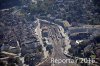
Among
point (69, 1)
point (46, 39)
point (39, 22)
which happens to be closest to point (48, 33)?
point (46, 39)

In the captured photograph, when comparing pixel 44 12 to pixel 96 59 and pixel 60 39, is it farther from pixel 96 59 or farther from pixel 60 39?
pixel 96 59

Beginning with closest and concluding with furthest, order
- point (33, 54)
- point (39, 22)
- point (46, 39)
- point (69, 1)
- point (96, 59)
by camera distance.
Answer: point (96, 59) → point (33, 54) → point (46, 39) → point (39, 22) → point (69, 1)

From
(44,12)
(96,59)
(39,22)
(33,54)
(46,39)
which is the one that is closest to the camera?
(96,59)

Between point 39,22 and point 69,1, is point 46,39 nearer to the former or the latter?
point 39,22

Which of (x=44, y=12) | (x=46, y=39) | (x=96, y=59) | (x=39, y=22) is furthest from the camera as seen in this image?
(x=44, y=12)

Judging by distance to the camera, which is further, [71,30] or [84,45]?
[71,30]

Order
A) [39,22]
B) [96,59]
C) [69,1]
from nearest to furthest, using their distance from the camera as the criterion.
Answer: [96,59], [39,22], [69,1]

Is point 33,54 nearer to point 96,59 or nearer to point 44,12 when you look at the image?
point 96,59

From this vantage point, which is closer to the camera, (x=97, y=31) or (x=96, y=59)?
(x=96, y=59)

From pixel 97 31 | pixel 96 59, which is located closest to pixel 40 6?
pixel 97 31
